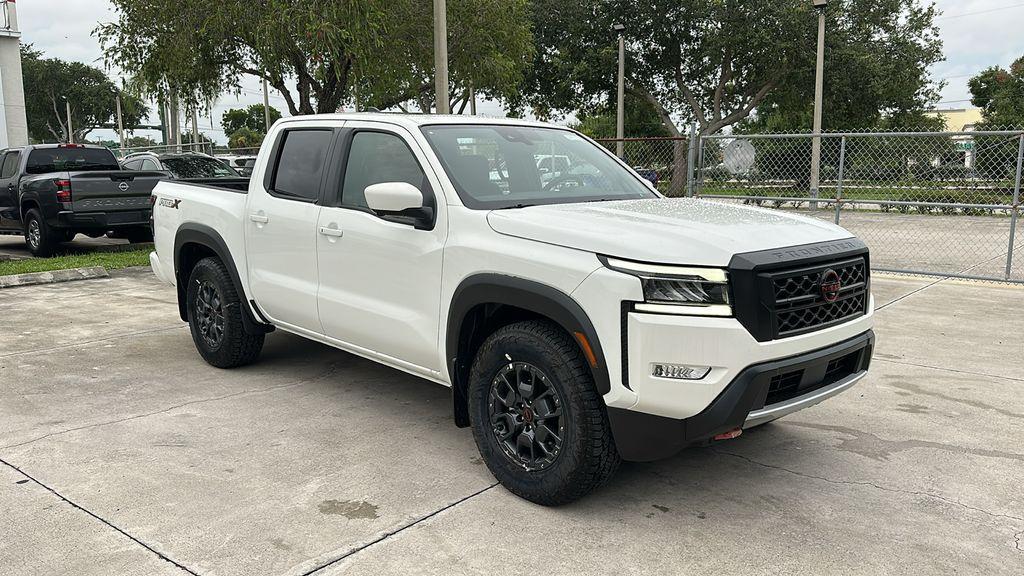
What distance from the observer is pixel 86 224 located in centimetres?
1204

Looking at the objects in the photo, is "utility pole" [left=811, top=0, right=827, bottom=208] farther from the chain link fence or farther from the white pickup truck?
the white pickup truck

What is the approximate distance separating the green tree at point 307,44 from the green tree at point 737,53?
7686 millimetres

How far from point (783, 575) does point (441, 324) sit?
1965mm

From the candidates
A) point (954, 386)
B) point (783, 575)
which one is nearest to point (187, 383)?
point (783, 575)

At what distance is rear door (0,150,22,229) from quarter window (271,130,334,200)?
32.3 ft

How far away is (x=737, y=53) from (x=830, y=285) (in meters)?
26.6

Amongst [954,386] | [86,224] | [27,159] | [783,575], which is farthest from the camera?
[27,159]

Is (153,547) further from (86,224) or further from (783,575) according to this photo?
(86,224)

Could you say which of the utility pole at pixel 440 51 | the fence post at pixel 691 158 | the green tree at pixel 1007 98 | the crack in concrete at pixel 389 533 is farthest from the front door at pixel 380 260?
the green tree at pixel 1007 98

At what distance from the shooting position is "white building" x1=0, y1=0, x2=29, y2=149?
29.6 m

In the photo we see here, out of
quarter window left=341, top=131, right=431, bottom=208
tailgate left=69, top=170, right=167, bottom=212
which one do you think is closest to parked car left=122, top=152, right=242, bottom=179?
tailgate left=69, top=170, right=167, bottom=212

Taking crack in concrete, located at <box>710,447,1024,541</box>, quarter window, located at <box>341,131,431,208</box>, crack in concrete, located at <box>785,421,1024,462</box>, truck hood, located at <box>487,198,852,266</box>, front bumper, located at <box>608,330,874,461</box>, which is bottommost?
crack in concrete, located at <box>710,447,1024,541</box>

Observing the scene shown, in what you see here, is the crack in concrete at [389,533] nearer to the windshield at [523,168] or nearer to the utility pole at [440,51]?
the windshield at [523,168]

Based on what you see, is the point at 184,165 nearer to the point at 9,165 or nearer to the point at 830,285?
the point at 9,165
